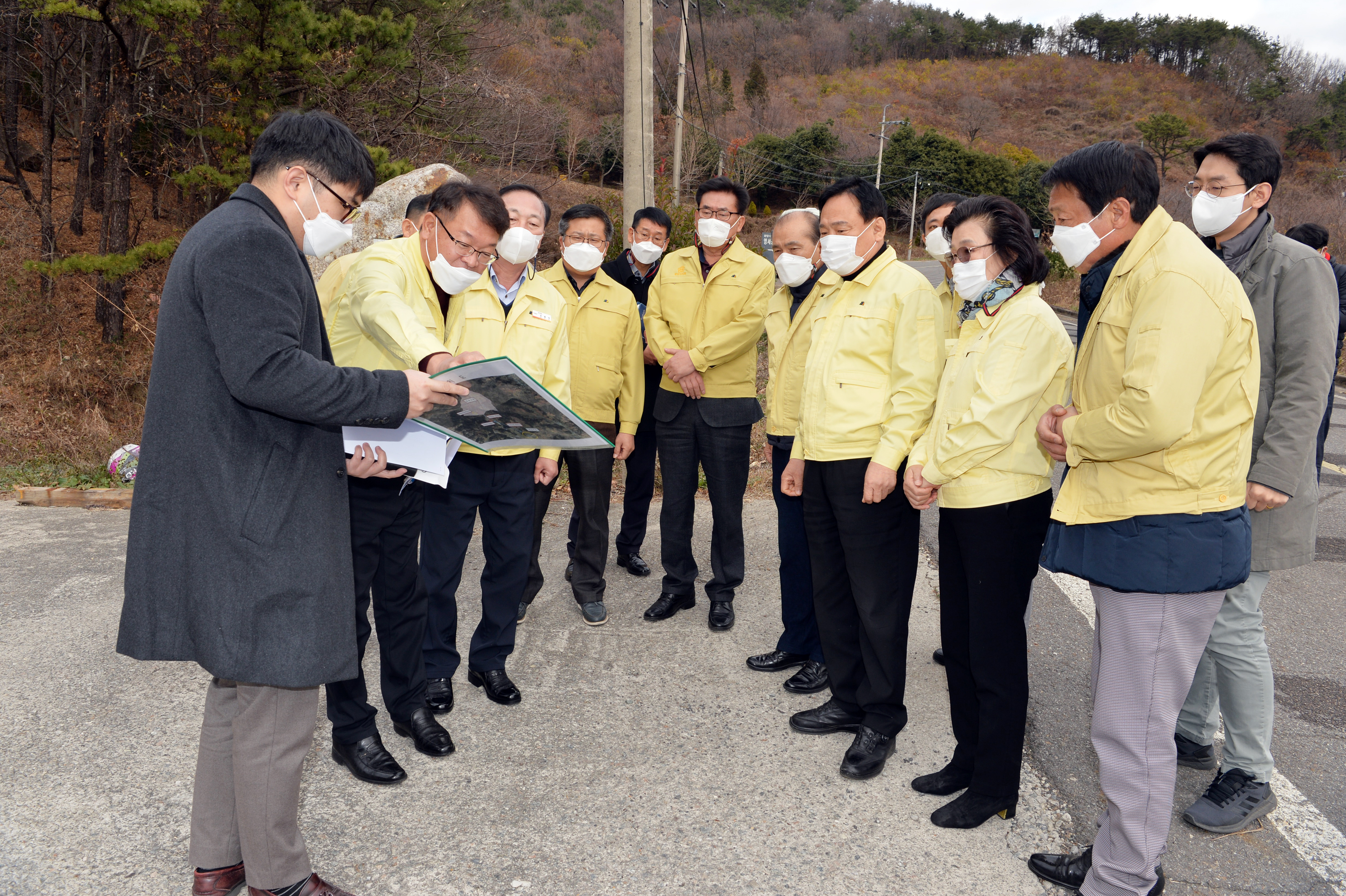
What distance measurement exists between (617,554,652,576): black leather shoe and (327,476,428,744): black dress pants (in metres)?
2.00

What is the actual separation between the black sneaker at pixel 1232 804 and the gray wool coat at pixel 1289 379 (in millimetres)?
738

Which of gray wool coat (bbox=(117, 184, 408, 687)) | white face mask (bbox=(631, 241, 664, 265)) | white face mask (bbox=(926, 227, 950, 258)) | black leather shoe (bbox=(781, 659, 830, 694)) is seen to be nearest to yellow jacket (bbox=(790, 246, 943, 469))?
white face mask (bbox=(926, 227, 950, 258))

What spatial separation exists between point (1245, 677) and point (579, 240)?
3.55 m

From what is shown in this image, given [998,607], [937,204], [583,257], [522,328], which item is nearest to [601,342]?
[583,257]

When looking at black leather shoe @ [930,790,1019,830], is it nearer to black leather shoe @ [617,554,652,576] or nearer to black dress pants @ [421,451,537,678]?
black dress pants @ [421,451,537,678]

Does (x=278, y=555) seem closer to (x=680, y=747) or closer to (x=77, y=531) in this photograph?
(x=680, y=747)

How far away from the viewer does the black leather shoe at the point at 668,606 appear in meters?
4.54

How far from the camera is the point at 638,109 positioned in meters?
7.60

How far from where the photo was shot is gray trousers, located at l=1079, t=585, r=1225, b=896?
227 cm

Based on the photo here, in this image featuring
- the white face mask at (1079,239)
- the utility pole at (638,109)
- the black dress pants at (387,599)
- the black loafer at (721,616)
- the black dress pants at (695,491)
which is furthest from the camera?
the utility pole at (638,109)

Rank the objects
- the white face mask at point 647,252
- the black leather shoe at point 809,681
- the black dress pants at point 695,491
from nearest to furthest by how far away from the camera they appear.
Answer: the black leather shoe at point 809,681
the black dress pants at point 695,491
the white face mask at point 647,252

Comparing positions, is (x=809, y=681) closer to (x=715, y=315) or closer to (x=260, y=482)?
(x=715, y=315)

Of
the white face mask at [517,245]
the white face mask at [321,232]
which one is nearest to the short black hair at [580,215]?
the white face mask at [517,245]

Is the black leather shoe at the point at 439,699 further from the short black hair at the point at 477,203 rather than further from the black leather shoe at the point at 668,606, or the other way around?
the short black hair at the point at 477,203
